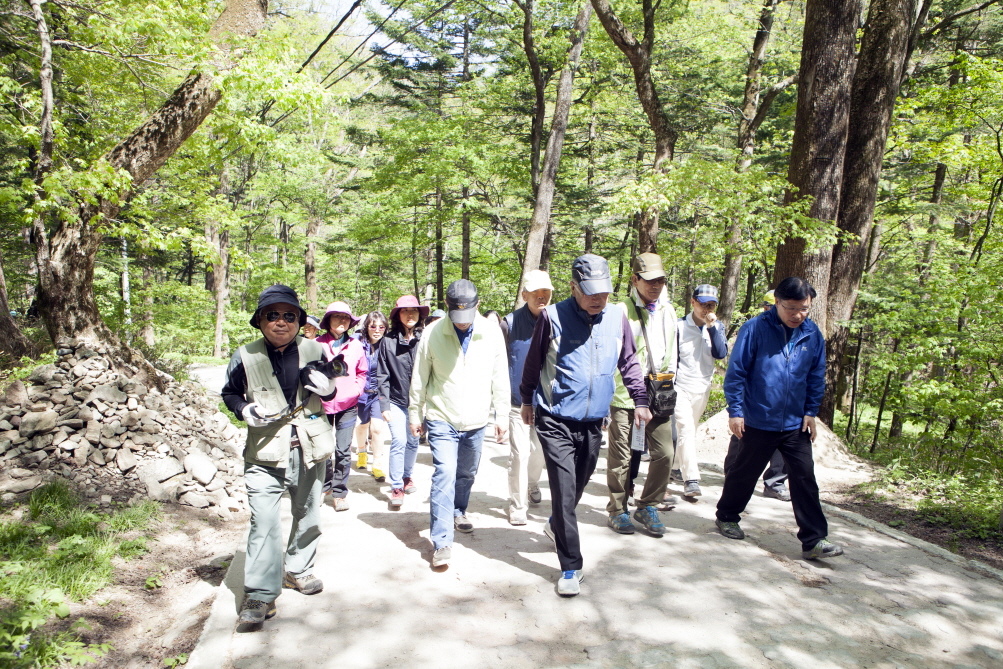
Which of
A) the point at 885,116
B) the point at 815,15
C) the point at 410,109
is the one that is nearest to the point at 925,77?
the point at 885,116

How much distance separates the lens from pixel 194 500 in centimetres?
588

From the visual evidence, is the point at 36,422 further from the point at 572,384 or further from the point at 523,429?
the point at 572,384

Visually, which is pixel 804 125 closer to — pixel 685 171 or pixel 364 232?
pixel 685 171

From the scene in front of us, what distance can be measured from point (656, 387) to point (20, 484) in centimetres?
586

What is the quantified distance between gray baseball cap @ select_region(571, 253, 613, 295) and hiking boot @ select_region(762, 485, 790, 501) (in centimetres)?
347

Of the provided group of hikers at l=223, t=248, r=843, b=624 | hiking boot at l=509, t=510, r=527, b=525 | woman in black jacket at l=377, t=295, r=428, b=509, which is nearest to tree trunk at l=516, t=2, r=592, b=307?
woman in black jacket at l=377, t=295, r=428, b=509

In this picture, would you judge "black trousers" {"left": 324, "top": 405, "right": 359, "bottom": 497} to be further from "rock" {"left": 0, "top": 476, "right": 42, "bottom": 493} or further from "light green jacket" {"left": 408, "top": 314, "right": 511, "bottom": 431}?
"rock" {"left": 0, "top": 476, "right": 42, "bottom": 493}

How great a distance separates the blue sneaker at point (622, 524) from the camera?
15.1 feet

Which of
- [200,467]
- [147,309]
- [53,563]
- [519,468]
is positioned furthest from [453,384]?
[147,309]

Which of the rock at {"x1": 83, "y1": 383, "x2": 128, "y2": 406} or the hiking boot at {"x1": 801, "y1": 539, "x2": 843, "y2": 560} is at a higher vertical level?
the rock at {"x1": 83, "y1": 383, "x2": 128, "y2": 406}

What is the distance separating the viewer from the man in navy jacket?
4156 millimetres

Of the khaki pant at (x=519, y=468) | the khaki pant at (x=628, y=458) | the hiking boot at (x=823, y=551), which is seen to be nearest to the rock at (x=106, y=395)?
the khaki pant at (x=519, y=468)

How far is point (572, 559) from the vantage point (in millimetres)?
3607

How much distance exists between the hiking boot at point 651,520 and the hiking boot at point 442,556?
1633 mm
